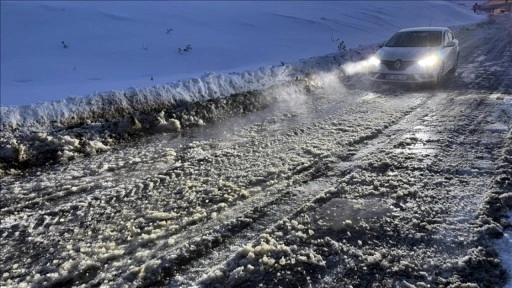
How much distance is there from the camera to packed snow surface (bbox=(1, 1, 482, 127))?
746cm

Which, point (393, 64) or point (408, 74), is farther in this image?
point (393, 64)

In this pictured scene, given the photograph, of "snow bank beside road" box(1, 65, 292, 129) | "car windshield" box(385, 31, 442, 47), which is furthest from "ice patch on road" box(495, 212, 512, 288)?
"car windshield" box(385, 31, 442, 47)

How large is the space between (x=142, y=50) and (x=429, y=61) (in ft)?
24.9

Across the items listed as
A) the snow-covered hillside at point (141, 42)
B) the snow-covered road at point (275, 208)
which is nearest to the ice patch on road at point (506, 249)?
the snow-covered road at point (275, 208)

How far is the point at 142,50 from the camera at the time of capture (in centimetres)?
1034

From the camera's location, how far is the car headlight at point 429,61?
943 centimetres

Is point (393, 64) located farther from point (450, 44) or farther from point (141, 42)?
point (141, 42)

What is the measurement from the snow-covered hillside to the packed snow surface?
0.9 inches

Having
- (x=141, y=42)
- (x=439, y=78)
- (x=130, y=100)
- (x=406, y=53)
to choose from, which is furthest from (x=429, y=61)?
(x=141, y=42)

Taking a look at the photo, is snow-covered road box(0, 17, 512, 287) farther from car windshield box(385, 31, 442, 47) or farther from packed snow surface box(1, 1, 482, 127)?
car windshield box(385, 31, 442, 47)

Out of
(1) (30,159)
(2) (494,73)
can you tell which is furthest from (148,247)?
(2) (494,73)

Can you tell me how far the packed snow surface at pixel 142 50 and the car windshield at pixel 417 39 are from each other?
3.09 metres

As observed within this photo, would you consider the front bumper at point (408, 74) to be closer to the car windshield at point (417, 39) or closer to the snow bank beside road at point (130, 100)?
the car windshield at point (417, 39)

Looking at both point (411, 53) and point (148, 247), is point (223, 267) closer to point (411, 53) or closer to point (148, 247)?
point (148, 247)
